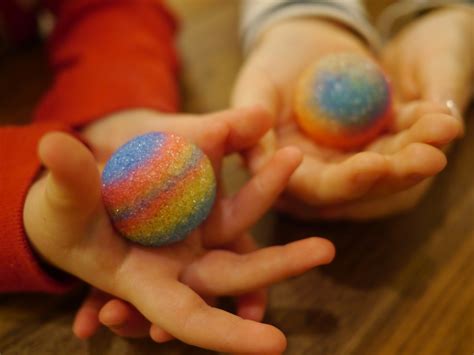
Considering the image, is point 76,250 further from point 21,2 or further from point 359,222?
point 21,2

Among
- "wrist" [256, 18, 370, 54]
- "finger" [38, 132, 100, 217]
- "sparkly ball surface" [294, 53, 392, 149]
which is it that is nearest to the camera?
"finger" [38, 132, 100, 217]

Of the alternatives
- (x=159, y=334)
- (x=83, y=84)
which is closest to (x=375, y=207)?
(x=159, y=334)

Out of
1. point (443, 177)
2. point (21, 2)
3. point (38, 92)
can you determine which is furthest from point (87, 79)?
point (443, 177)

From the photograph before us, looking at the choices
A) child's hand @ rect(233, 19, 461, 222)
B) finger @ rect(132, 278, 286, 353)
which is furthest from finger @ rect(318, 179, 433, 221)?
finger @ rect(132, 278, 286, 353)

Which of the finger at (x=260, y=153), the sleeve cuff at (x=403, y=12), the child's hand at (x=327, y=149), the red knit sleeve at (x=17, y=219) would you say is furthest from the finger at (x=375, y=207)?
the sleeve cuff at (x=403, y=12)

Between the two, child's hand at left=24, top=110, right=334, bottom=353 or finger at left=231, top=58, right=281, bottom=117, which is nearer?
child's hand at left=24, top=110, right=334, bottom=353

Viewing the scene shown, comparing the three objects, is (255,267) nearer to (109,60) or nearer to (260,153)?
(260,153)

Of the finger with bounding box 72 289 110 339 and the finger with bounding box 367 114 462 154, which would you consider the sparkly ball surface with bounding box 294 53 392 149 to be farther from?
the finger with bounding box 72 289 110 339
